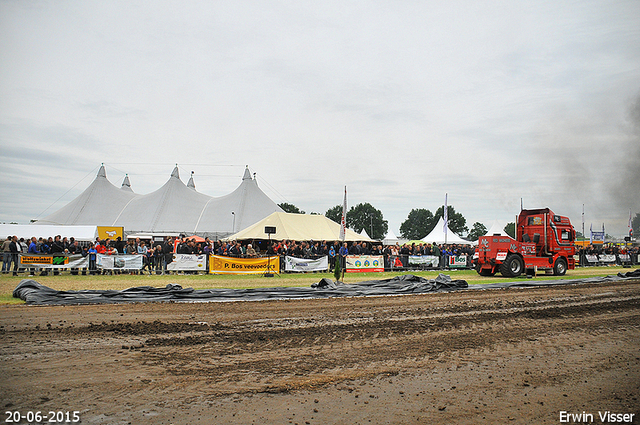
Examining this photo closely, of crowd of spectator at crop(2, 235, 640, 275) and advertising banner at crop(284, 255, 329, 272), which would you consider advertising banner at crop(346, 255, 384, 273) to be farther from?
advertising banner at crop(284, 255, 329, 272)

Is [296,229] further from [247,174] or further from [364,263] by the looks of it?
[247,174]

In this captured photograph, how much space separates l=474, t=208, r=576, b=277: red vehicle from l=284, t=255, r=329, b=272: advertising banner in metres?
8.63

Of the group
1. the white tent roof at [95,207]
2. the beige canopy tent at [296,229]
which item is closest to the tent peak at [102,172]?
the white tent roof at [95,207]

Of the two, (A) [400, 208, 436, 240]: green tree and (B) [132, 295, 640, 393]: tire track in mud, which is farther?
(A) [400, 208, 436, 240]: green tree

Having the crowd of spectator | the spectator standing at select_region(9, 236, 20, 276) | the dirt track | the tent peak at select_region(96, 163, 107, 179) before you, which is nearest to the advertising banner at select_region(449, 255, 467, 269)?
the crowd of spectator

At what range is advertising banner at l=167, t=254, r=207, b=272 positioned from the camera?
2267 centimetres

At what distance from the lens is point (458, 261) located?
1143 inches

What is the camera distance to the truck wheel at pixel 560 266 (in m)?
25.1

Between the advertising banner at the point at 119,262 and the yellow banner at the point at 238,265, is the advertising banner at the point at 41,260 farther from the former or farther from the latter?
the yellow banner at the point at 238,265

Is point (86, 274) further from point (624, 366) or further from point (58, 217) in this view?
point (58, 217)

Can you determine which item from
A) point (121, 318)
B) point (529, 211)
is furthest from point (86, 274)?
point (529, 211)

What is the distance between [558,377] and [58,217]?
4813cm

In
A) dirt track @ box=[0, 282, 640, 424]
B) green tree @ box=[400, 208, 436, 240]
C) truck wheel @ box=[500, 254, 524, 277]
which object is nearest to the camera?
dirt track @ box=[0, 282, 640, 424]

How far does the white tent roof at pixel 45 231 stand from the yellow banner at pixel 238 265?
1795 centimetres
